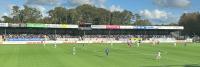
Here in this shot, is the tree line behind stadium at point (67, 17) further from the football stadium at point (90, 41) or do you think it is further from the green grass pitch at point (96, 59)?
the green grass pitch at point (96, 59)

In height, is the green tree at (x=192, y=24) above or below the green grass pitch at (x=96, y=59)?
above

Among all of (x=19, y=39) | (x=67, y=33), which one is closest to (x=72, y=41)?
(x=19, y=39)

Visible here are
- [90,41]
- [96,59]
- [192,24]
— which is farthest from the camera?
[192,24]

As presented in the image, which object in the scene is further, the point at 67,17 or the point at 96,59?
the point at 67,17

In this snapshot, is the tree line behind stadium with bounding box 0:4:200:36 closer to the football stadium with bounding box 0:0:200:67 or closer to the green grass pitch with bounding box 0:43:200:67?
the football stadium with bounding box 0:0:200:67

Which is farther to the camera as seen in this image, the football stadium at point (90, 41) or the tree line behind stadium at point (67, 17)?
the tree line behind stadium at point (67, 17)

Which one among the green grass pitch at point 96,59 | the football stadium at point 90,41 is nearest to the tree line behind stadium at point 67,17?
the football stadium at point 90,41

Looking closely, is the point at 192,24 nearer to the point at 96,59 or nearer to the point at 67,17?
the point at 67,17

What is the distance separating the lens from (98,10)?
644ft

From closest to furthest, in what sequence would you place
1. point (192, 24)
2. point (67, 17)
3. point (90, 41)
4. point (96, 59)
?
point (96, 59)
point (90, 41)
point (192, 24)
point (67, 17)

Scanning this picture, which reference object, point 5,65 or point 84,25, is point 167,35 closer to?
point 84,25

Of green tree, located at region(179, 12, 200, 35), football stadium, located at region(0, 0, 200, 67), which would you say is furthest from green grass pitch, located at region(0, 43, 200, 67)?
green tree, located at region(179, 12, 200, 35)

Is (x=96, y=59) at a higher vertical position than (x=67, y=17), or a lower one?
lower

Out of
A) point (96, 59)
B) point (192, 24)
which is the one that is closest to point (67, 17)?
point (192, 24)
